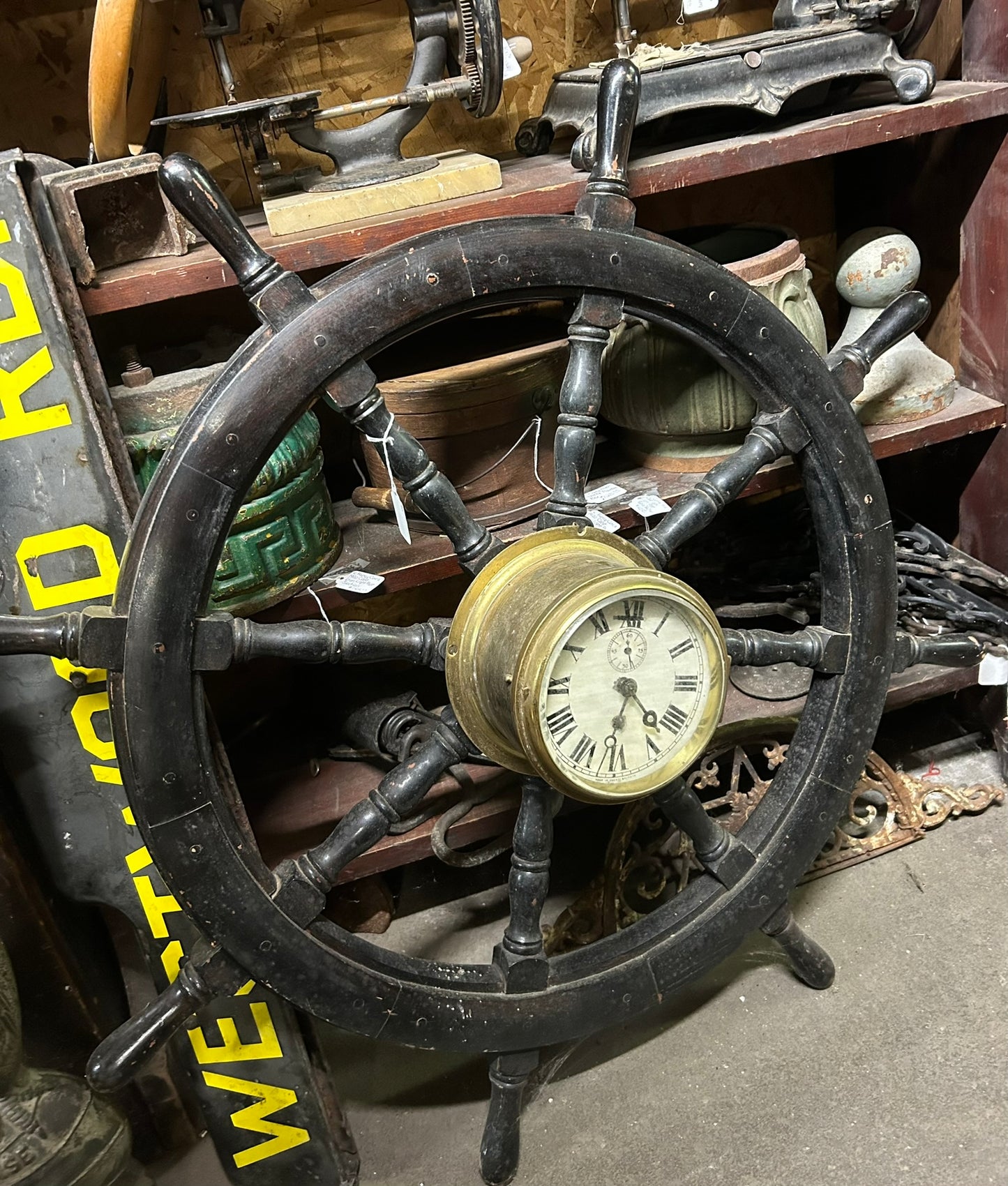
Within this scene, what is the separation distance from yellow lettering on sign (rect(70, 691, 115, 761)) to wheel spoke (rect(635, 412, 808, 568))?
633 mm

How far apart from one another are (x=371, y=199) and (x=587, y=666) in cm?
61

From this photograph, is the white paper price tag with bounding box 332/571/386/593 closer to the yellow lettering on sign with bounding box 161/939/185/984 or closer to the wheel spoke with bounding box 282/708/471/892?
the wheel spoke with bounding box 282/708/471/892

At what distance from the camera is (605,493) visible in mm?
1527

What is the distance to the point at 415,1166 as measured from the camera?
4.66ft

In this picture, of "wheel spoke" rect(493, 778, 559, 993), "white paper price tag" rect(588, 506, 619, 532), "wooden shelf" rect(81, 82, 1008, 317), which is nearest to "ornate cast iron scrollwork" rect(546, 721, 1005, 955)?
"wheel spoke" rect(493, 778, 559, 993)

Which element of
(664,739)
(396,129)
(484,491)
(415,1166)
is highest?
(396,129)

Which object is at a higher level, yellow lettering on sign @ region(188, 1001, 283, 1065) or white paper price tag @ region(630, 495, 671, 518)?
white paper price tag @ region(630, 495, 671, 518)

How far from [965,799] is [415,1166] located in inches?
40.4

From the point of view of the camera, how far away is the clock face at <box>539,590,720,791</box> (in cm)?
105

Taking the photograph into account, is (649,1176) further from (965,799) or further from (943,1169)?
(965,799)

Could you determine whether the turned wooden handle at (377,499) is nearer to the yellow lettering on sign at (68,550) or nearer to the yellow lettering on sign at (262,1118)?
the yellow lettering on sign at (68,550)

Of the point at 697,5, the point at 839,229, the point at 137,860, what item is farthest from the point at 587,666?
the point at 839,229

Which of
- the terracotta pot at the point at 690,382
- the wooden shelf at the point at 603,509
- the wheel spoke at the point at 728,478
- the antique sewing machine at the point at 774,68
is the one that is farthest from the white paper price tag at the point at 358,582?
the antique sewing machine at the point at 774,68

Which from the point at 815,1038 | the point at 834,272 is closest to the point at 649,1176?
the point at 815,1038
